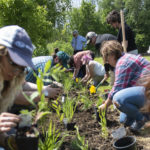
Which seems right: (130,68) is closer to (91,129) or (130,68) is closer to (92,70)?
(91,129)

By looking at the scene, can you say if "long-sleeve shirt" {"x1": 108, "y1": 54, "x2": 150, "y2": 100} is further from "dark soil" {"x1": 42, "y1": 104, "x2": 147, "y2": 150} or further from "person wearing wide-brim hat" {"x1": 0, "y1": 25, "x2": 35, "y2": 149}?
"person wearing wide-brim hat" {"x1": 0, "y1": 25, "x2": 35, "y2": 149}

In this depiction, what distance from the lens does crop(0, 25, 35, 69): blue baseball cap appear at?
4.11 ft

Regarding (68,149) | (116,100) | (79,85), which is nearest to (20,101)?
(68,149)

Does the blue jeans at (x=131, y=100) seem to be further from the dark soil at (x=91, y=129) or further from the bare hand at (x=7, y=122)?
the bare hand at (x=7, y=122)

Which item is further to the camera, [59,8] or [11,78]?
[59,8]

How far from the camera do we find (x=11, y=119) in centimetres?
113

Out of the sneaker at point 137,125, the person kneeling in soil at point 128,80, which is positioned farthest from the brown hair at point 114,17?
the sneaker at point 137,125

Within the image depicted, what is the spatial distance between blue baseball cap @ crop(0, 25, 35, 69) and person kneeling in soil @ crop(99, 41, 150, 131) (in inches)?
59.1

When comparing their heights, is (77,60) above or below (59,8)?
below

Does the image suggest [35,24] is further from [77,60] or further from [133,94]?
[133,94]

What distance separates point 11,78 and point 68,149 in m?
1.17

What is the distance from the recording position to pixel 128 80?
264cm

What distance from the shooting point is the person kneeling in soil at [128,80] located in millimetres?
2594

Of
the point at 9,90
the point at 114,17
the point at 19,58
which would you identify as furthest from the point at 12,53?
the point at 114,17
